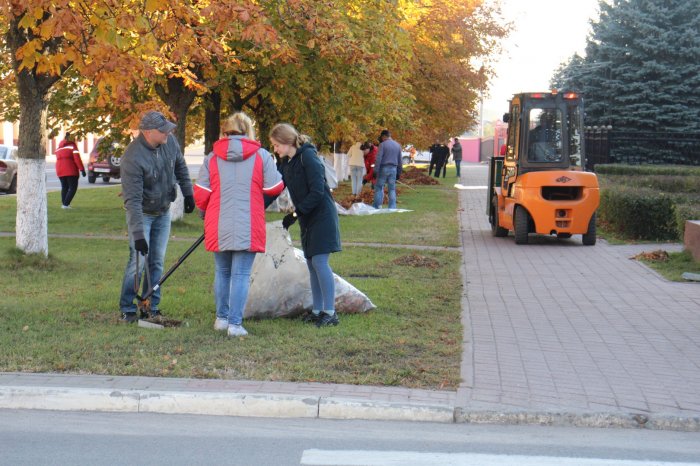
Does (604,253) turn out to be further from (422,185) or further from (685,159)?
(422,185)

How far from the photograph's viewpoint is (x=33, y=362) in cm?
693

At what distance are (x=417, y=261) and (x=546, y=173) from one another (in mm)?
3915

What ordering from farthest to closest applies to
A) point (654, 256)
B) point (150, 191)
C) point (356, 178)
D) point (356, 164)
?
point (356, 178)
point (356, 164)
point (654, 256)
point (150, 191)

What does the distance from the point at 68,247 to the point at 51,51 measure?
3.49 metres

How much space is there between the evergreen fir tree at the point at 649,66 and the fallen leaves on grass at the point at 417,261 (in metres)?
24.4

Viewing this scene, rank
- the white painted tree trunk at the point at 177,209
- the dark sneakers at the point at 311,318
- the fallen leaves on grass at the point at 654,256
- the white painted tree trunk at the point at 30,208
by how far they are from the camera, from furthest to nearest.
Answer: the white painted tree trunk at the point at 177,209, the fallen leaves on grass at the point at 654,256, the white painted tree trunk at the point at 30,208, the dark sneakers at the point at 311,318

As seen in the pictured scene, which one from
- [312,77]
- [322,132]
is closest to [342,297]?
[312,77]

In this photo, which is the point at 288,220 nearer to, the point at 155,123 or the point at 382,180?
the point at 155,123

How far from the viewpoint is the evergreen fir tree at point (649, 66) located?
35344mm

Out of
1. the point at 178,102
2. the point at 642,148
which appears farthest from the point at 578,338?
the point at 642,148

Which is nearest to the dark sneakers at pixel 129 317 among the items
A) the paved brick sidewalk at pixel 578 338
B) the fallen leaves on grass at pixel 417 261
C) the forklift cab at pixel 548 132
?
the paved brick sidewalk at pixel 578 338

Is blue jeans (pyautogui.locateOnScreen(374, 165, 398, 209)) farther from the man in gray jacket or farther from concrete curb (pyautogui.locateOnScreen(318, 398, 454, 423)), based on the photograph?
concrete curb (pyautogui.locateOnScreen(318, 398, 454, 423))

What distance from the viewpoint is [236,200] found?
7.93 metres

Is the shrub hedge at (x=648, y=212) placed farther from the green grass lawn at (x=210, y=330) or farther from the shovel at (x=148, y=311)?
the shovel at (x=148, y=311)
